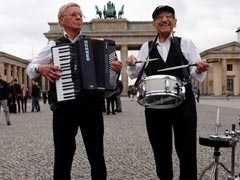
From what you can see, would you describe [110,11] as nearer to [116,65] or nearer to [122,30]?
[122,30]

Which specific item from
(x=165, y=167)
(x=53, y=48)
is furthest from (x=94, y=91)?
(x=165, y=167)

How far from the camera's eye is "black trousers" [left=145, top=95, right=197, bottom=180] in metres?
4.97

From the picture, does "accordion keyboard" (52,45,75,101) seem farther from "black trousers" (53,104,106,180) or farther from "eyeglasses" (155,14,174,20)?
"eyeglasses" (155,14,174,20)

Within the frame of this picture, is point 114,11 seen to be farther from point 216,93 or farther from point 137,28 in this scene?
point 216,93

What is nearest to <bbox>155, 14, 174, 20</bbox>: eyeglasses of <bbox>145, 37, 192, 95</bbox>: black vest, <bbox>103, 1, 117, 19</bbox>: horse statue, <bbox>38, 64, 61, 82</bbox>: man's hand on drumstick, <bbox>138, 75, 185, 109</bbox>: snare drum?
<bbox>145, 37, 192, 95</bbox>: black vest

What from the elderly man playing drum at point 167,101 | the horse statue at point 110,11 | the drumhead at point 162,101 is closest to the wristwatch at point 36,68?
the elderly man playing drum at point 167,101

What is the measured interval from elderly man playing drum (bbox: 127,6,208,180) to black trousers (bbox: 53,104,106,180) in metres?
0.52

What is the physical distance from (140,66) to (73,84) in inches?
36.0

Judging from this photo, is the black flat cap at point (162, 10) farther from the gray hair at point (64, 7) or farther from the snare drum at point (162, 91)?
the gray hair at point (64, 7)

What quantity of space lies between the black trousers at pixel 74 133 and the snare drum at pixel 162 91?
1.62 feet

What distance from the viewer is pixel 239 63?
98.1 meters

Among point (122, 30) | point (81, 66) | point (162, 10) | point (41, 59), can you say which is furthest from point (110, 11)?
point (81, 66)

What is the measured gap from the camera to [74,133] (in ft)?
16.1

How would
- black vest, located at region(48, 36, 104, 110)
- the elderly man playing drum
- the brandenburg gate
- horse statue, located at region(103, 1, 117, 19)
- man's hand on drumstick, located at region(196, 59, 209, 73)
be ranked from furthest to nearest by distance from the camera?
horse statue, located at region(103, 1, 117, 19) < the brandenburg gate < the elderly man playing drum < man's hand on drumstick, located at region(196, 59, 209, 73) < black vest, located at region(48, 36, 104, 110)
